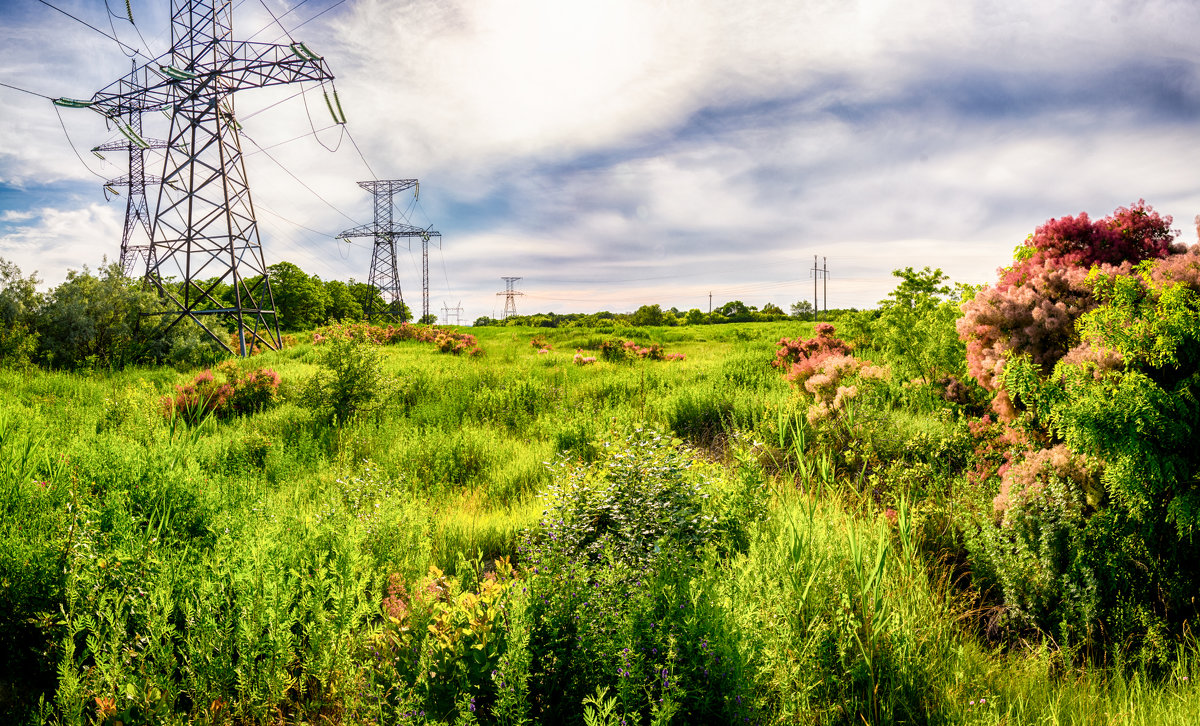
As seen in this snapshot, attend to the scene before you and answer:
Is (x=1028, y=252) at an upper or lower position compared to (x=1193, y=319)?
upper

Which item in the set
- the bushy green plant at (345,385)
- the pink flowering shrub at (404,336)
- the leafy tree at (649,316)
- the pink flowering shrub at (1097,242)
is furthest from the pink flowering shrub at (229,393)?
the leafy tree at (649,316)

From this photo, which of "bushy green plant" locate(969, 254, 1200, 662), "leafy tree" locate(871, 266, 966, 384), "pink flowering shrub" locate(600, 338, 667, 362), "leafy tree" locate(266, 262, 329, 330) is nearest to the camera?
"bushy green plant" locate(969, 254, 1200, 662)

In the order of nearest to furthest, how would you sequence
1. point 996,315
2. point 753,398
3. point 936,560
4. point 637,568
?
point 637,568, point 936,560, point 996,315, point 753,398

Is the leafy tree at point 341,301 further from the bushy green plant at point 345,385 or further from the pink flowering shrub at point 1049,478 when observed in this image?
the pink flowering shrub at point 1049,478

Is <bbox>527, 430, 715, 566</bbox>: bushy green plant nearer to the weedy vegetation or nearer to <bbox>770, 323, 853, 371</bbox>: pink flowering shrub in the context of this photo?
the weedy vegetation

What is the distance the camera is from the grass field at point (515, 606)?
2094 mm

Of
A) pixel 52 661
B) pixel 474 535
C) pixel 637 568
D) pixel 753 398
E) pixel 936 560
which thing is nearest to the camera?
pixel 52 661

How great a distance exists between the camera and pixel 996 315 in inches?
157

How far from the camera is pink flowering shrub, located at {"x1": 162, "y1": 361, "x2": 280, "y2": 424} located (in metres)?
9.05

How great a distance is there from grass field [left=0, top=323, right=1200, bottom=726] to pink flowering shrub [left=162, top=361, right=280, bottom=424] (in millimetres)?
3898

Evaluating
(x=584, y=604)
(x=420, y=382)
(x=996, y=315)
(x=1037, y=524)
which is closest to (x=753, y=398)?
(x=996, y=315)

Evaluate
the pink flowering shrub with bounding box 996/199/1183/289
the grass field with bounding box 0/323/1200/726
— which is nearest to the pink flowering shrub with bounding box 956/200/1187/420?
the pink flowering shrub with bounding box 996/199/1183/289

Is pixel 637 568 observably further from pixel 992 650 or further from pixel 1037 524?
pixel 1037 524

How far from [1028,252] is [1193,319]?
172 centimetres
